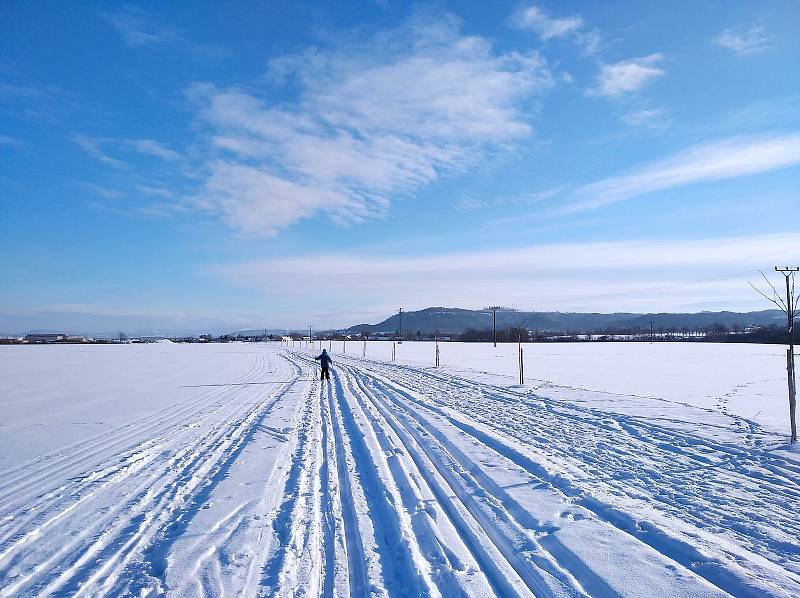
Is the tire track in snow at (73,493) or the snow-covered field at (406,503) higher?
the snow-covered field at (406,503)

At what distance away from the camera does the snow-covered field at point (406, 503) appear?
161 inches

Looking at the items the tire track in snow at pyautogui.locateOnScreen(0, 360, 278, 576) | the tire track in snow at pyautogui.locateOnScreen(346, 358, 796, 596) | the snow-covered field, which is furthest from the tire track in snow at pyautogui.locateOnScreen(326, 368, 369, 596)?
the tire track in snow at pyautogui.locateOnScreen(0, 360, 278, 576)

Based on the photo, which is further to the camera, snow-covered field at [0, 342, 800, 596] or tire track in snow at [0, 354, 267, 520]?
tire track in snow at [0, 354, 267, 520]

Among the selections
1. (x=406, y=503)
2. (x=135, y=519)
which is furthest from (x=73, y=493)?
(x=406, y=503)

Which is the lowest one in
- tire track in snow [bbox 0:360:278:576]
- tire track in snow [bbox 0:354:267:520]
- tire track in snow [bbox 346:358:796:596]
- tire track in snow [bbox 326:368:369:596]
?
tire track in snow [bbox 0:354:267:520]

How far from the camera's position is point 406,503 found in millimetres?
5746

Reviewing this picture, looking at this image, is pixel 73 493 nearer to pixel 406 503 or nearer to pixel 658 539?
pixel 406 503

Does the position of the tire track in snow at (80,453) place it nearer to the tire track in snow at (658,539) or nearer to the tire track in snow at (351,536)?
the tire track in snow at (351,536)

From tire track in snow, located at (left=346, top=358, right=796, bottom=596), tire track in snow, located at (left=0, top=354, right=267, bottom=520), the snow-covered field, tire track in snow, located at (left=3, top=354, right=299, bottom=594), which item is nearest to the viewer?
tire track in snow, located at (left=346, top=358, right=796, bottom=596)

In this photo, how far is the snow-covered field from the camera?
13.4 feet

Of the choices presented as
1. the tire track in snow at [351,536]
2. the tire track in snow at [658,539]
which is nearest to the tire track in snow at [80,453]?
the tire track in snow at [351,536]

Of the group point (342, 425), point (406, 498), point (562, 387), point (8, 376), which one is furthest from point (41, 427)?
point (8, 376)

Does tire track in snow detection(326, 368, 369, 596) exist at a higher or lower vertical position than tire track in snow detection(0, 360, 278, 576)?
higher

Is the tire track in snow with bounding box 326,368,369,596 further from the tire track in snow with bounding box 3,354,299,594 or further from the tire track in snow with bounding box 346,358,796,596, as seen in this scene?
the tire track in snow with bounding box 346,358,796,596
